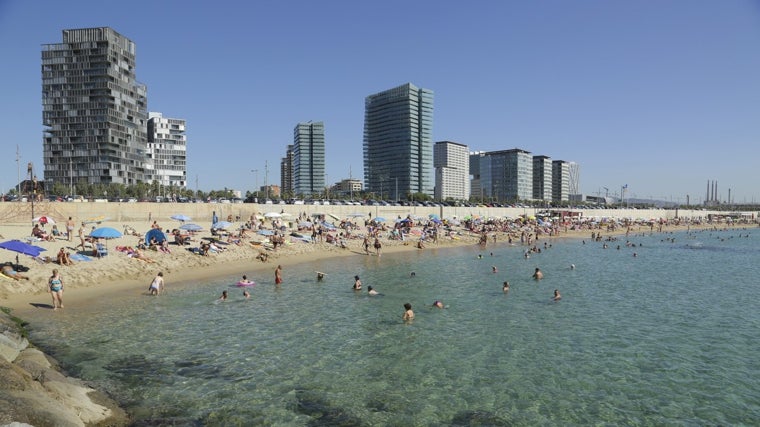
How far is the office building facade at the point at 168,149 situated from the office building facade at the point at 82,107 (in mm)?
27637

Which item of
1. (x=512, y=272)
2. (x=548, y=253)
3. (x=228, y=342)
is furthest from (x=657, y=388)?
(x=548, y=253)

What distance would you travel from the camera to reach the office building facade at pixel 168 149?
14538cm

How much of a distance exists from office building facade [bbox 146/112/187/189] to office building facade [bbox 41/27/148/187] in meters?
27.6

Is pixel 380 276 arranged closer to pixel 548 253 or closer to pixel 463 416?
pixel 463 416

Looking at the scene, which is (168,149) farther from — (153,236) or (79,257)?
(79,257)

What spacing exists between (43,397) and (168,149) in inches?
6152

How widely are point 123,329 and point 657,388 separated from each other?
57.2ft

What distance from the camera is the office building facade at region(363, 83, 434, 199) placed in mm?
184125

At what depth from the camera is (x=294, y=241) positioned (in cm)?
4197

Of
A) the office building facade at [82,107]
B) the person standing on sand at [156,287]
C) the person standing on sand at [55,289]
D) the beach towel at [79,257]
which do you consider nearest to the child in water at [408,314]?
the person standing on sand at [156,287]

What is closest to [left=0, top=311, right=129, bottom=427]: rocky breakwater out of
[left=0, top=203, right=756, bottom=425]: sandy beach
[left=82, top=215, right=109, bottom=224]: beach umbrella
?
[left=0, top=203, right=756, bottom=425]: sandy beach

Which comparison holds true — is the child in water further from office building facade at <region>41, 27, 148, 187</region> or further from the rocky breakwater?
office building facade at <region>41, 27, 148, 187</region>

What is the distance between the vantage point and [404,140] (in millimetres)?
184875

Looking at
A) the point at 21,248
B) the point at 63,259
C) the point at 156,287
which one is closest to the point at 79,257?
the point at 63,259
